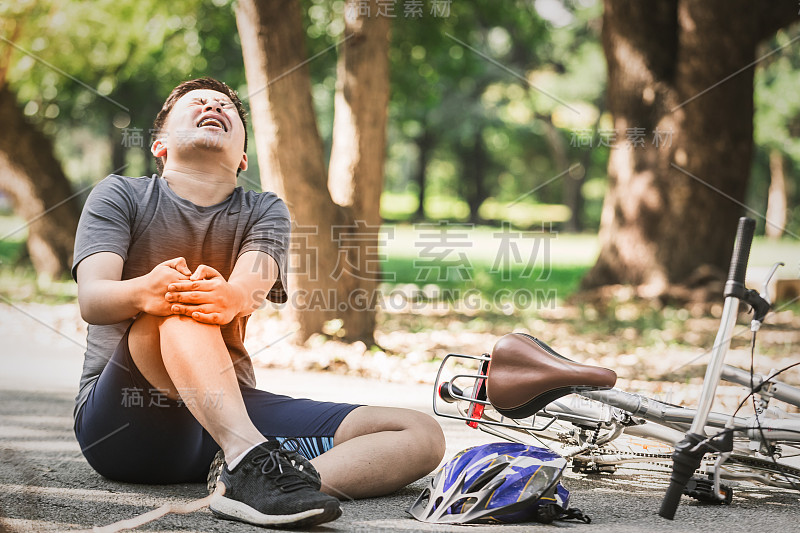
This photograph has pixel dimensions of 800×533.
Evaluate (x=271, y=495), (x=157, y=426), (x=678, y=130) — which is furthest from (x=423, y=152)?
(x=271, y=495)

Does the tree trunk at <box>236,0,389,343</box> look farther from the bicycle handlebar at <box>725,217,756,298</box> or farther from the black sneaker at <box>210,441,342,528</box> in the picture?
the bicycle handlebar at <box>725,217,756,298</box>

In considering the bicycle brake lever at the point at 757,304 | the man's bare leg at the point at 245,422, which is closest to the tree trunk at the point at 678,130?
the bicycle brake lever at the point at 757,304

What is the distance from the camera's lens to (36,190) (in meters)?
13.1

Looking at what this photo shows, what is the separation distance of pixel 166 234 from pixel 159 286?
0.41 metres

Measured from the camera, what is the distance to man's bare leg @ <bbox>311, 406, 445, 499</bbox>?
3008 millimetres

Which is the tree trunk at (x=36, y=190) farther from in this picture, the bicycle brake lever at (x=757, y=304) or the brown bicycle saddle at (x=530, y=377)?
the bicycle brake lever at (x=757, y=304)

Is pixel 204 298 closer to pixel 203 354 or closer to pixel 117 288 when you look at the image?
pixel 203 354

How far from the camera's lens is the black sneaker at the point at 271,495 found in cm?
258

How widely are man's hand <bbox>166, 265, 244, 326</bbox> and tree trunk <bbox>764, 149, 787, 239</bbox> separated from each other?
32.7m

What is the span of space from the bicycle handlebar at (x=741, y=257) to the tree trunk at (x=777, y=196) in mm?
31943

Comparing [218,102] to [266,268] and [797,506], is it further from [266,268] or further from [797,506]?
[797,506]

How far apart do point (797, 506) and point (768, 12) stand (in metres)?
9.51

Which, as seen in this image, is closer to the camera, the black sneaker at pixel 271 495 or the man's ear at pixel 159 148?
the black sneaker at pixel 271 495

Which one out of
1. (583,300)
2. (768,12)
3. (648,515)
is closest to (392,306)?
(583,300)
